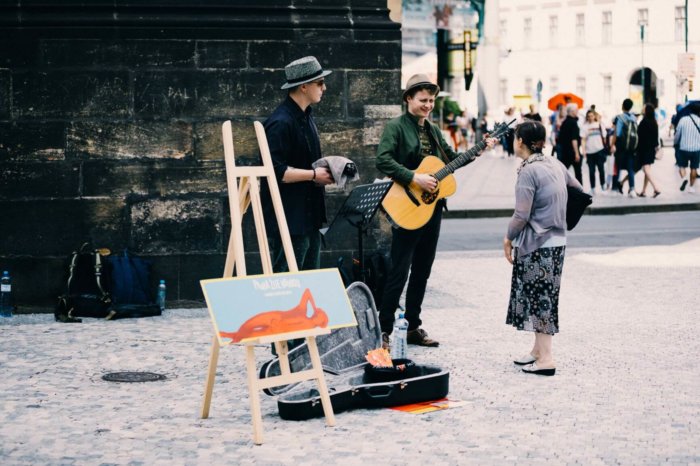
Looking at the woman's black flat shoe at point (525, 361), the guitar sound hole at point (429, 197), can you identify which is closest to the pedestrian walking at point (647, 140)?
the guitar sound hole at point (429, 197)

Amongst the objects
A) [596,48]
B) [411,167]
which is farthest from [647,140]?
[596,48]

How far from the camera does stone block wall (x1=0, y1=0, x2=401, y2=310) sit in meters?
10.6

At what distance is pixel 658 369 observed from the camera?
817 cm

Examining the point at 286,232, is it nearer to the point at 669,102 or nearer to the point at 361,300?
the point at 361,300

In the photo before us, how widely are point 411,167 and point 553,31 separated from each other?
73.4 metres

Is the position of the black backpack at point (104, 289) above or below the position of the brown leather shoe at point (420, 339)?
above

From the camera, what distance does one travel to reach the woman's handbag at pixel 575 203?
27.2 ft

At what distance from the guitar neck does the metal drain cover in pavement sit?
7.76 feet

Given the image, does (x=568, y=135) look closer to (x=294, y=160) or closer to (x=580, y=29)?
(x=294, y=160)

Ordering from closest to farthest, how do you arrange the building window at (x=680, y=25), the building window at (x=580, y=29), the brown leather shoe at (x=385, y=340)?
the brown leather shoe at (x=385, y=340) < the building window at (x=680, y=25) < the building window at (x=580, y=29)

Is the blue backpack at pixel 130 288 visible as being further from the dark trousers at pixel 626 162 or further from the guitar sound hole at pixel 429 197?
the dark trousers at pixel 626 162

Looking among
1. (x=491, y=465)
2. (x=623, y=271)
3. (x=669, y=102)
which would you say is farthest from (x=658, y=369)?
(x=669, y=102)

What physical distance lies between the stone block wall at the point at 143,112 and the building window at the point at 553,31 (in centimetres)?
7084

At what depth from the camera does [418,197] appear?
8969 millimetres
